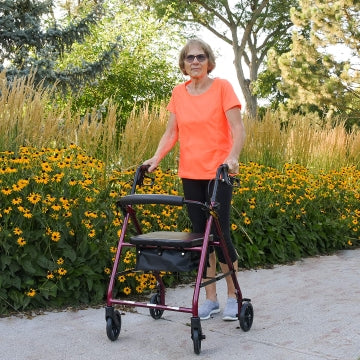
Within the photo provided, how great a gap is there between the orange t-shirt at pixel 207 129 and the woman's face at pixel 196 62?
0.11 m

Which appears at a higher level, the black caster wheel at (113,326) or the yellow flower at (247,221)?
the yellow flower at (247,221)

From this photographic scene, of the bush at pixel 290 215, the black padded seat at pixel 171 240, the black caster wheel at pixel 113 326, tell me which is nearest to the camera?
the black padded seat at pixel 171 240

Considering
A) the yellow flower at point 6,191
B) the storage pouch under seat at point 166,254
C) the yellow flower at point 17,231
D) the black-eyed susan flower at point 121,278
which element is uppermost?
the yellow flower at point 6,191

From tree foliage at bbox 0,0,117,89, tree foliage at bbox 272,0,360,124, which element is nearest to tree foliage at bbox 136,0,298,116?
tree foliage at bbox 272,0,360,124

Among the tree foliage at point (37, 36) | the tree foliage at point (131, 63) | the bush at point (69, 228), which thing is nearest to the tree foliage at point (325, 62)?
the tree foliage at point (131, 63)

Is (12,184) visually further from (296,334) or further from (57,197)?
(296,334)

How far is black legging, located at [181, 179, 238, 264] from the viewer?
4489 millimetres

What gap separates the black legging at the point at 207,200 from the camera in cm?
449

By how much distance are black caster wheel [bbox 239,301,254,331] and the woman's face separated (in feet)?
4.88

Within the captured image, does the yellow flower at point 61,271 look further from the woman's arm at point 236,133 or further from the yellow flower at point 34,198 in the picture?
the woman's arm at point 236,133

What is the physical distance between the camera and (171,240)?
3844 millimetres

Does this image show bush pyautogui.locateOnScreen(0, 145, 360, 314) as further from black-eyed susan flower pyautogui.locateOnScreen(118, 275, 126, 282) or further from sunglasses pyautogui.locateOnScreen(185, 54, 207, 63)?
sunglasses pyautogui.locateOnScreen(185, 54, 207, 63)

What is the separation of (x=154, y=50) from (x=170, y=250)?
16.5 meters

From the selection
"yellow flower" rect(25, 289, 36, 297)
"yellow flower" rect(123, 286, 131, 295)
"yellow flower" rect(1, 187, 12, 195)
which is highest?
"yellow flower" rect(1, 187, 12, 195)
